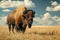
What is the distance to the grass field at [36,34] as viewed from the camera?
91.3 inches

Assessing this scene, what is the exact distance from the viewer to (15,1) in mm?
2389

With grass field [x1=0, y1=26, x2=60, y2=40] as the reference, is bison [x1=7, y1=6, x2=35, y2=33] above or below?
above

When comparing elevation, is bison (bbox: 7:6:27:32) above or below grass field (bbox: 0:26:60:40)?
above

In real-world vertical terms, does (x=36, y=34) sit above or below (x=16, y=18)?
below

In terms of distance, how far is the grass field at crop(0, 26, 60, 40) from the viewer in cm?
232

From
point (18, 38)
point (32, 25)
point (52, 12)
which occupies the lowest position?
point (18, 38)

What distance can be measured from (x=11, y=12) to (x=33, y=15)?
0.88 ft

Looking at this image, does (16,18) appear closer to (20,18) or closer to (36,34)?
(20,18)

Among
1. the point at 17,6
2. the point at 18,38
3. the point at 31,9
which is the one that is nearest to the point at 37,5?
the point at 31,9

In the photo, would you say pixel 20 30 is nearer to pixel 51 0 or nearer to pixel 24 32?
pixel 24 32

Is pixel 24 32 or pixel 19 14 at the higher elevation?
pixel 19 14

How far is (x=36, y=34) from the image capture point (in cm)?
234

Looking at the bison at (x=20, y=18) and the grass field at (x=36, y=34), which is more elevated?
the bison at (x=20, y=18)

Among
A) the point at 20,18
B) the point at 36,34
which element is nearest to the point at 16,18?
the point at 20,18
